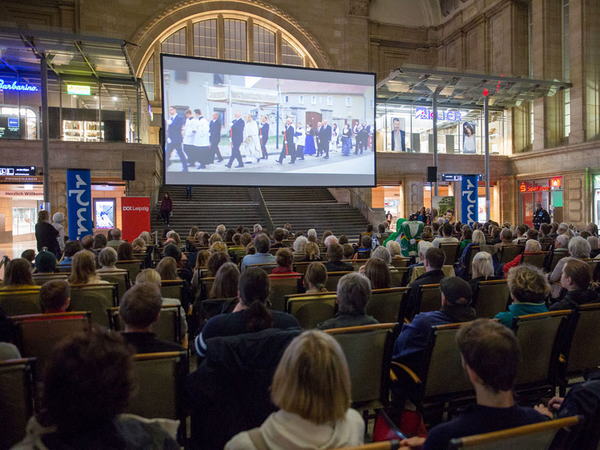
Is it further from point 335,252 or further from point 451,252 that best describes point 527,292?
point 451,252

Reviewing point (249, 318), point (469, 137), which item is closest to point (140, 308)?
point (249, 318)

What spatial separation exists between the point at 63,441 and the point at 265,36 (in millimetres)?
28525

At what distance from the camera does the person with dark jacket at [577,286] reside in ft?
11.6

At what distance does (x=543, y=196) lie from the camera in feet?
76.8

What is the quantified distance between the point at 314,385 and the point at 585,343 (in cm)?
278

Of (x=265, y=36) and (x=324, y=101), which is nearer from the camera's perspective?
(x=324, y=101)

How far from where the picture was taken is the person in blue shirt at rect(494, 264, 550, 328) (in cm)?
327

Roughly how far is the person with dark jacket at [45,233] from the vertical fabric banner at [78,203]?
2256 mm

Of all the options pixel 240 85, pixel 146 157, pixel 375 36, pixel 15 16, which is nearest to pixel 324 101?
pixel 240 85

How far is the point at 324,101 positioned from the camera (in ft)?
51.2

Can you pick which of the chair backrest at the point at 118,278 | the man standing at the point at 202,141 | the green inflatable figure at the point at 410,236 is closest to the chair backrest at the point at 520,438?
the chair backrest at the point at 118,278

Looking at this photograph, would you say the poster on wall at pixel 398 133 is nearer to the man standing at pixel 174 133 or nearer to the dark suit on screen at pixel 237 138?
the dark suit on screen at pixel 237 138

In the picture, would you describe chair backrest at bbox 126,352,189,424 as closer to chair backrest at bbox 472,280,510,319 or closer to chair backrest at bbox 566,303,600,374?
chair backrest at bbox 566,303,600,374

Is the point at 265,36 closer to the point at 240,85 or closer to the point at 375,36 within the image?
the point at 375,36
